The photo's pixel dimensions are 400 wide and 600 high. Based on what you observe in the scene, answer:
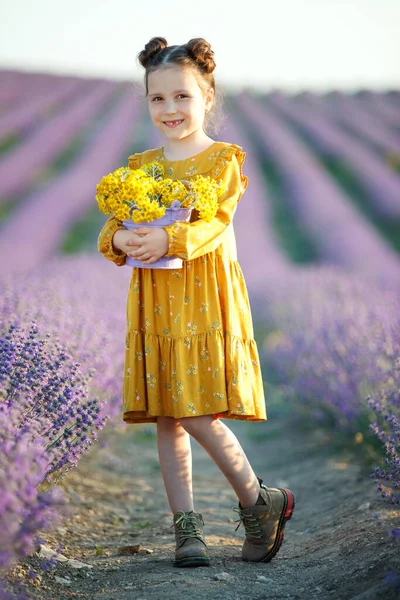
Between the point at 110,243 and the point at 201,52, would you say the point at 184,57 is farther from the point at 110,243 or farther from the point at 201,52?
the point at 110,243

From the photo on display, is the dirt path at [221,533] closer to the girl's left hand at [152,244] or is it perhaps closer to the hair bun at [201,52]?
the girl's left hand at [152,244]

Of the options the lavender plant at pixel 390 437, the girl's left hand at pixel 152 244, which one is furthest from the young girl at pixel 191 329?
the lavender plant at pixel 390 437

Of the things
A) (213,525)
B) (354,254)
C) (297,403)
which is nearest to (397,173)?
(354,254)

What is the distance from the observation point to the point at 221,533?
2477 mm

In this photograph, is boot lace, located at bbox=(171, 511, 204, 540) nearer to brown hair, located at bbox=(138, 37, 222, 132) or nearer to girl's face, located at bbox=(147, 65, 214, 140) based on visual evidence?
girl's face, located at bbox=(147, 65, 214, 140)

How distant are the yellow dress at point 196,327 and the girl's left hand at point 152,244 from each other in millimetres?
24

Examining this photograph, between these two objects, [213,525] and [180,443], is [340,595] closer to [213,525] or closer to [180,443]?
[180,443]

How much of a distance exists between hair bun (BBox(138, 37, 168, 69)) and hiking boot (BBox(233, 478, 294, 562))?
127 cm

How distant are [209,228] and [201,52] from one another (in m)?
0.51

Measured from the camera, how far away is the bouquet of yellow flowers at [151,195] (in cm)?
185

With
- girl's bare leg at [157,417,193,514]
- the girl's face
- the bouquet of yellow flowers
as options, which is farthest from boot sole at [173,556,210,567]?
the girl's face

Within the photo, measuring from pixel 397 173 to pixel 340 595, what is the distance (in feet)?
30.1

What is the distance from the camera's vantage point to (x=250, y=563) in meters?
2.05

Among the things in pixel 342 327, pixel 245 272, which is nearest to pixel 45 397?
pixel 342 327
